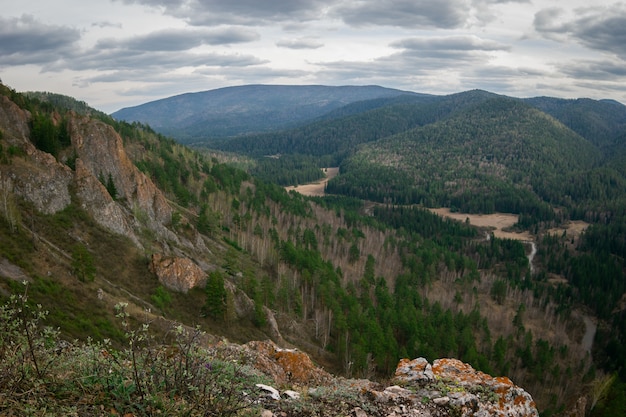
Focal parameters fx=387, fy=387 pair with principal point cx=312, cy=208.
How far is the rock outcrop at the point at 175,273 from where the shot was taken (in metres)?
44.9

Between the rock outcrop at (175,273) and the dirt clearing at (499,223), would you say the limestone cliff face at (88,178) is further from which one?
the dirt clearing at (499,223)

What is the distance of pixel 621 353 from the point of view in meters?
74.0

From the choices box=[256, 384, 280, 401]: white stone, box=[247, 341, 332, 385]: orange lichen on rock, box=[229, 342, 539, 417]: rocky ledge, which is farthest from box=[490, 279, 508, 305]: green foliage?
box=[256, 384, 280, 401]: white stone

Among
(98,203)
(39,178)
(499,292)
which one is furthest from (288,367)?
(499,292)

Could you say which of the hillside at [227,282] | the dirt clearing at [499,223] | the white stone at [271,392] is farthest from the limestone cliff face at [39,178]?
the dirt clearing at [499,223]

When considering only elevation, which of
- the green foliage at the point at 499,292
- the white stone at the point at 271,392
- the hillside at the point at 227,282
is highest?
the white stone at the point at 271,392

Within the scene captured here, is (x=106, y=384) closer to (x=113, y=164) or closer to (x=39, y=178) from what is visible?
(x=39, y=178)

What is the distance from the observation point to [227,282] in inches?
2024

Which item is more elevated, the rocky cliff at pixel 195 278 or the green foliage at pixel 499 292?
the rocky cliff at pixel 195 278

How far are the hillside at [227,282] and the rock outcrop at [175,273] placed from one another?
0.16 m

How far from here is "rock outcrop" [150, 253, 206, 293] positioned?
44906mm

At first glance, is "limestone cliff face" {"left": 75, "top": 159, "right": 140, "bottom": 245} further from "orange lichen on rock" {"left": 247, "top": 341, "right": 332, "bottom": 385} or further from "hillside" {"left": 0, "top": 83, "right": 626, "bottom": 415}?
"orange lichen on rock" {"left": 247, "top": 341, "right": 332, "bottom": 385}

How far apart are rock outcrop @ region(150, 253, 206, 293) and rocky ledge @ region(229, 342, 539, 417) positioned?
3184 centimetres

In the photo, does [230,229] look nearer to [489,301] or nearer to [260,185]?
[260,185]
